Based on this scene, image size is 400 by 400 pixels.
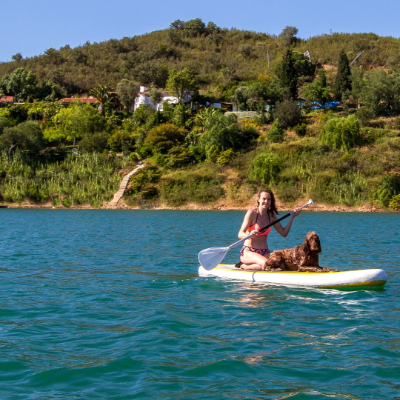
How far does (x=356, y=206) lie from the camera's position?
48219mm

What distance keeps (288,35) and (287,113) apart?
5700 centimetres

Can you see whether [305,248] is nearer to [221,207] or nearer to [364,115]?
[221,207]

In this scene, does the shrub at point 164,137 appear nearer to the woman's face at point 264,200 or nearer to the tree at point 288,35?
the woman's face at point 264,200

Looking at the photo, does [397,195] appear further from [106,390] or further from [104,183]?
[106,390]

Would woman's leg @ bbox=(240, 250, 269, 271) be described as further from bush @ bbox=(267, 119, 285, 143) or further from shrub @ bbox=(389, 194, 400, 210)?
bush @ bbox=(267, 119, 285, 143)

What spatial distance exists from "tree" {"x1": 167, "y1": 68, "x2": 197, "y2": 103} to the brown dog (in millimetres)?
64363

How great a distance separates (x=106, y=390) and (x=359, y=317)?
15.9 feet

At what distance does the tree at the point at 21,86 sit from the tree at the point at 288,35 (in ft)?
179

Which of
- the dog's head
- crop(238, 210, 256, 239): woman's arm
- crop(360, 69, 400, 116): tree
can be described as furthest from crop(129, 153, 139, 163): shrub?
the dog's head

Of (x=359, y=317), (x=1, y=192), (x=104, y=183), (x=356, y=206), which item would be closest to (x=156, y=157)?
(x=104, y=183)

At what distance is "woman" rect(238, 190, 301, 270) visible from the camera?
37.1 feet

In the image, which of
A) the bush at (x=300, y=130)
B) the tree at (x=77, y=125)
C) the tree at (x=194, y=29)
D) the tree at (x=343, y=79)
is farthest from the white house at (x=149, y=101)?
the tree at (x=194, y=29)

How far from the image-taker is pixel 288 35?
367ft

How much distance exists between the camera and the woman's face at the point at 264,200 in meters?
11.2
